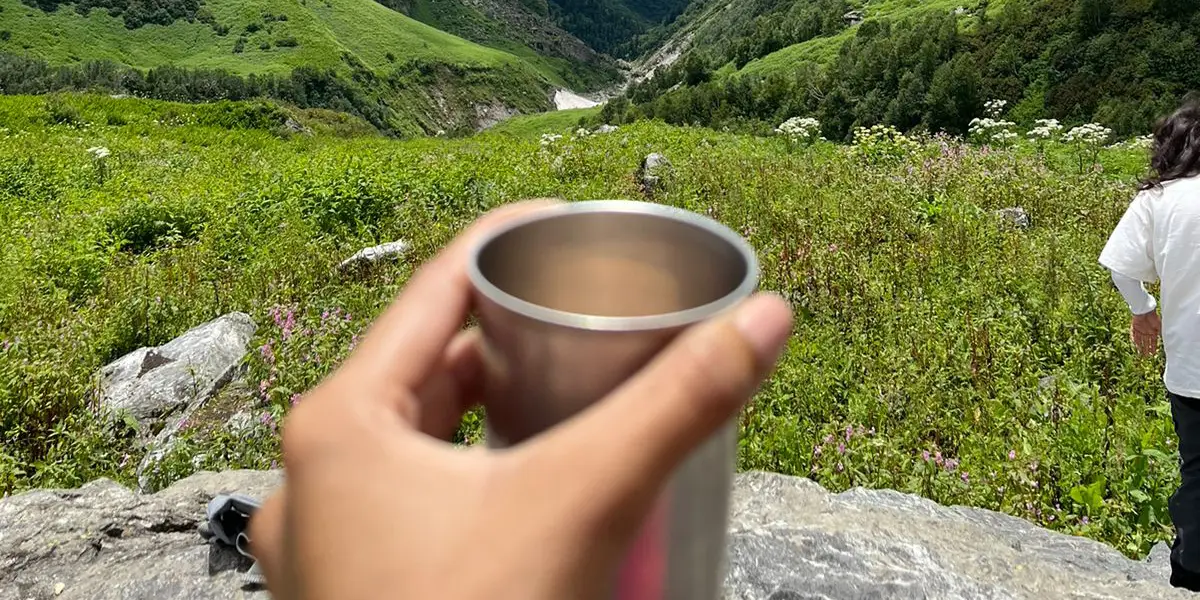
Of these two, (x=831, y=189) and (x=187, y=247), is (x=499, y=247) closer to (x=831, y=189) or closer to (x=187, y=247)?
(x=187, y=247)

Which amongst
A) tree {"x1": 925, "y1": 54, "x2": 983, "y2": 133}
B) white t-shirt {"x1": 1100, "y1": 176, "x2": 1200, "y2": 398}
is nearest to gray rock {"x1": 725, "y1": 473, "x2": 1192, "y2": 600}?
white t-shirt {"x1": 1100, "y1": 176, "x2": 1200, "y2": 398}

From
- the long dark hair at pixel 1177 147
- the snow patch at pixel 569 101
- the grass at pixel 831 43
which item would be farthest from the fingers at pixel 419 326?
the snow patch at pixel 569 101

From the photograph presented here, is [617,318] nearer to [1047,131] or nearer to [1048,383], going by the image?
[1048,383]

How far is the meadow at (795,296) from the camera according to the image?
180 inches

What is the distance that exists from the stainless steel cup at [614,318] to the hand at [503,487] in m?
0.07

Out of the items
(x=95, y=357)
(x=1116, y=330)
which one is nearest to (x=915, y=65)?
(x=1116, y=330)

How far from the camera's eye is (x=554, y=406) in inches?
36.3

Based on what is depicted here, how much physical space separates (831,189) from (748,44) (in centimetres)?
8095

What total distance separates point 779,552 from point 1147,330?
2761 millimetres

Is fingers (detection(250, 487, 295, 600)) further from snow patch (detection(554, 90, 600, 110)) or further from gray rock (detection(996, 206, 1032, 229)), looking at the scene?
snow patch (detection(554, 90, 600, 110))

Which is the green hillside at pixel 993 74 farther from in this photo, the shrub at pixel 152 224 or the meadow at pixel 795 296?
the shrub at pixel 152 224

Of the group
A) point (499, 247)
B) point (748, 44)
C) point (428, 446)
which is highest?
point (499, 247)

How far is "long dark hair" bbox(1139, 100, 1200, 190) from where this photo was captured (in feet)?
12.1

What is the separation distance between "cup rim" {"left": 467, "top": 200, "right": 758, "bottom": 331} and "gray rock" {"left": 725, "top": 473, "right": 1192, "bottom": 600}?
210cm
